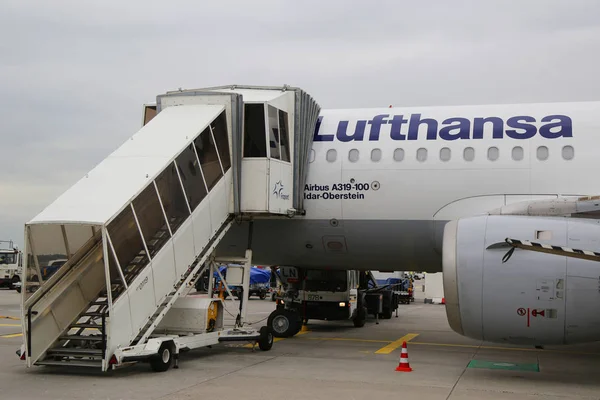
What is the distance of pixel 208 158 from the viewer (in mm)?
14430

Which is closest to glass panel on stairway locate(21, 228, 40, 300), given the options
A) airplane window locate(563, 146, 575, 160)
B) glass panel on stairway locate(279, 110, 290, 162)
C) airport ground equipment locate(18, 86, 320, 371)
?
airport ground equipment locate(18, 86, 320, 371)

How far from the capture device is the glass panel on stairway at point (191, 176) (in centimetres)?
1347

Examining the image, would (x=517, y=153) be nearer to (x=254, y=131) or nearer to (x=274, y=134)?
(x=274, y=134)

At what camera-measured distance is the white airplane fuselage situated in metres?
14.9

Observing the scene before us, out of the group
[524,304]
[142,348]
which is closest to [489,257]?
[524,304]

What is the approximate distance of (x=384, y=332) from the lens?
2134cm

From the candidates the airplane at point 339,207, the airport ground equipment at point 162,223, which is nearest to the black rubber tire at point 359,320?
the airplane at point 339,207

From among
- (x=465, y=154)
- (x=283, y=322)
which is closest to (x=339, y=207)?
(x=465, y=154)

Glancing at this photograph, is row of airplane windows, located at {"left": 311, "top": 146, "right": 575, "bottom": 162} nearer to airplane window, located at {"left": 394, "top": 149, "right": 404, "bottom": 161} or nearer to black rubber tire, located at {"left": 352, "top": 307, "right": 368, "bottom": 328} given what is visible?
airplane window, located at {"left": 394, "top": 149, "right": 404, "bottom": 161}

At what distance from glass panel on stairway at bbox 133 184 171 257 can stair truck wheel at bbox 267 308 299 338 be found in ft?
20.1

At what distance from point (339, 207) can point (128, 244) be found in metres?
5.81

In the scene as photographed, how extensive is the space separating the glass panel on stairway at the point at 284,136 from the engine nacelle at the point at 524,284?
515 cm

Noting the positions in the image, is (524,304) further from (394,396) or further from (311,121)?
(311,121)

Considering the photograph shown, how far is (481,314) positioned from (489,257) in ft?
3.31
